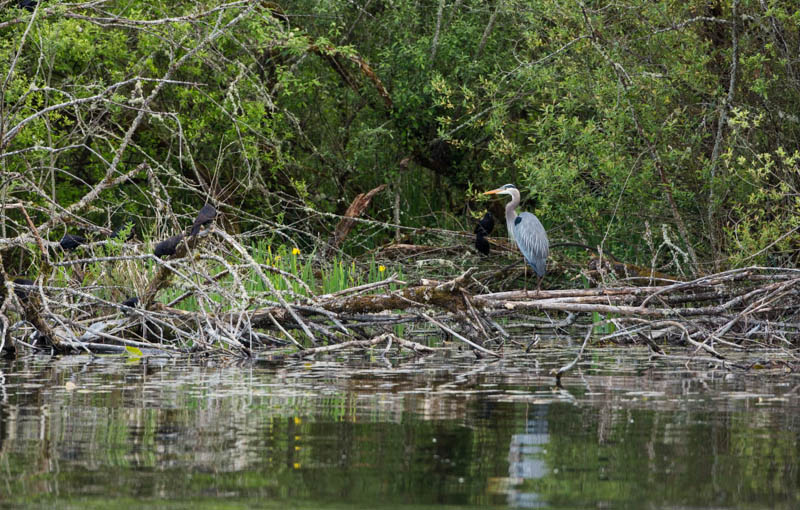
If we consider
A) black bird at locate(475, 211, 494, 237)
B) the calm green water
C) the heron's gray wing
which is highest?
black bird at locate(475, 211, 494, 237)

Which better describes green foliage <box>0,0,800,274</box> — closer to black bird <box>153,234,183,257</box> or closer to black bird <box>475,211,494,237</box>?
black bird <box>475,211,494,237</box>

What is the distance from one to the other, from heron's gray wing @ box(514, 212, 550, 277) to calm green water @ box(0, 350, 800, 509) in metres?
3.52

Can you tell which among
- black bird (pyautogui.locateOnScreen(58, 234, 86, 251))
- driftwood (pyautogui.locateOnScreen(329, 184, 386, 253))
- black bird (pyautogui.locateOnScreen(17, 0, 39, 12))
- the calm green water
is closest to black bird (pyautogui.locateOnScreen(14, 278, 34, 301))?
black bird (pyautogui.locateOnScreen(58, 234, 86, 251))

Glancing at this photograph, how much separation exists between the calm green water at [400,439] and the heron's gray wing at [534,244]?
352 centimetres

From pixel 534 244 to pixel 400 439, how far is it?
6.46 m

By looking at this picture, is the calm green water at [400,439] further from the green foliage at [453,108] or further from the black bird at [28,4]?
the black bird at [28,4]

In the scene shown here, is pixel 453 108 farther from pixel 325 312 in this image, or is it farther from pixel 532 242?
pixel 325 312

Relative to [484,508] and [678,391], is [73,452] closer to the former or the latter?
[484,508]

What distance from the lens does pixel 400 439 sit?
183 inches

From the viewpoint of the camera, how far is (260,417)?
5316mm

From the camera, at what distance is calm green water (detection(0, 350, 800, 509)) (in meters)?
3.58

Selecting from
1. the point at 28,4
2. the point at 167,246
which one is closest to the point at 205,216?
the point at 167,246

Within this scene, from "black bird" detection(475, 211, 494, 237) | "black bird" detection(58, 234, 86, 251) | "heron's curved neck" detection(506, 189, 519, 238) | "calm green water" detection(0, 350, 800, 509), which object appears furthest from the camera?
"black bird" detection(475, 211, 494, 237)

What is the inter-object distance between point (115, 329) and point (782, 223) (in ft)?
18.3
